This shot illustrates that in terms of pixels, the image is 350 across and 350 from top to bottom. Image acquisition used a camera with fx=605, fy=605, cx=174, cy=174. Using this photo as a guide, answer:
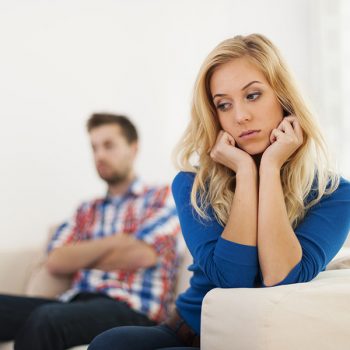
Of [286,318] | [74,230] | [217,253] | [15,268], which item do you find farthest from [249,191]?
[15,268]

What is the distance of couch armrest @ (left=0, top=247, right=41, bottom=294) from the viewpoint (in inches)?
107

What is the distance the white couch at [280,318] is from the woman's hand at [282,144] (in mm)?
347

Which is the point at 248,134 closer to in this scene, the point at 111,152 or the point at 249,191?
the point at 249,191

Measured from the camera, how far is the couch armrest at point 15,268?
2713 mm

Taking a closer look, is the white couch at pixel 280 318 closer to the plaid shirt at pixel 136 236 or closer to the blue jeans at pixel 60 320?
the blue jeans at pixel 60 320

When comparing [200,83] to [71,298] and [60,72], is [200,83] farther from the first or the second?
[60,72]

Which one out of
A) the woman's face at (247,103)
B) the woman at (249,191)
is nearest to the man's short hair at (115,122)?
the woman at (249,191)

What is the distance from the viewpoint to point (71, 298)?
8.07 feet

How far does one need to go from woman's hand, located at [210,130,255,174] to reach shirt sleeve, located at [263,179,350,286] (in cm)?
21

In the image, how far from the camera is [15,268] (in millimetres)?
2748

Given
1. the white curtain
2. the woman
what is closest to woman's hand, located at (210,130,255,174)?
the woman

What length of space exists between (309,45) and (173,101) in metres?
0.95

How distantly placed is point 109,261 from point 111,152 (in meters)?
0.61

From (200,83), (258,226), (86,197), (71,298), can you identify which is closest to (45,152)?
(86,197)
